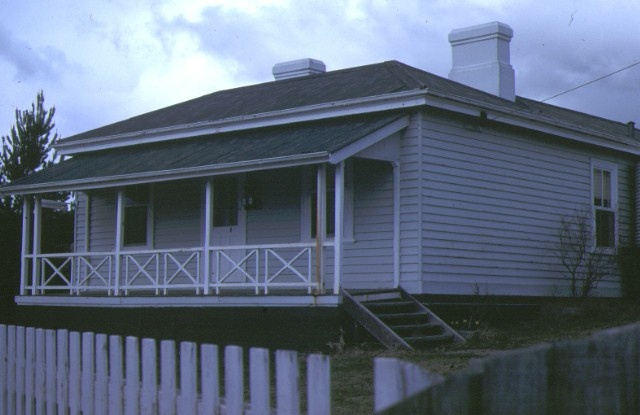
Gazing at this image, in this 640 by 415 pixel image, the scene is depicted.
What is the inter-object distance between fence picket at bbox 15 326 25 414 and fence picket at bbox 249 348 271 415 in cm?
321

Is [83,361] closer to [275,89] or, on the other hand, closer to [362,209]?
[362,209]

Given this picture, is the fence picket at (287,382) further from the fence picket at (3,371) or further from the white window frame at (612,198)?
the white window frame at (612,198)

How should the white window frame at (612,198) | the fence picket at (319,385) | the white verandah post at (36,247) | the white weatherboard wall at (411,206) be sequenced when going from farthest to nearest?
the white window frame at (612,198) → the white verandah post at (36,247) → the white weatherboard wall at (411,206) → the fence picket at (319,385)

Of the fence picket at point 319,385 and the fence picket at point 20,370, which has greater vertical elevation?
the fence picket at point 319,385

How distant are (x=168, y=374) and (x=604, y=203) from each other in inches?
695

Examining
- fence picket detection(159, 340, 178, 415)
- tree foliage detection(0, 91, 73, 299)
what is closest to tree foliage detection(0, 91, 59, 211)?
tree foliage detection(0, 91, 73, 299)

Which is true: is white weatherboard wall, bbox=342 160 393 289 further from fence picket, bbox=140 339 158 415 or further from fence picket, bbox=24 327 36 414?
fence picket, bbox=140 339 158 415

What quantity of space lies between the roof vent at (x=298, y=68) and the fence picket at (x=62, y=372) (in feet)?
57.7

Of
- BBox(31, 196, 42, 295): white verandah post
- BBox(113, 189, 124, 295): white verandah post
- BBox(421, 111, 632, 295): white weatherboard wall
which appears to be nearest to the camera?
BBox(421, 111, 632, 295): white weatherboard wall

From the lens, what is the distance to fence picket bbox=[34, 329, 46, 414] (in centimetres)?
650

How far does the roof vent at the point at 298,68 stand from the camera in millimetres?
23641

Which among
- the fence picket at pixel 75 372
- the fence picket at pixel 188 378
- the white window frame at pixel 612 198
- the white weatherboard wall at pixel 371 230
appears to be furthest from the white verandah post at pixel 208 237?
the fence picket at pixel 188 378

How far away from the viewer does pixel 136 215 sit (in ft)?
70.3

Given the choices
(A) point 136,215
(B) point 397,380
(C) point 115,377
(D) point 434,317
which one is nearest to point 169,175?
(A) point 136,215
